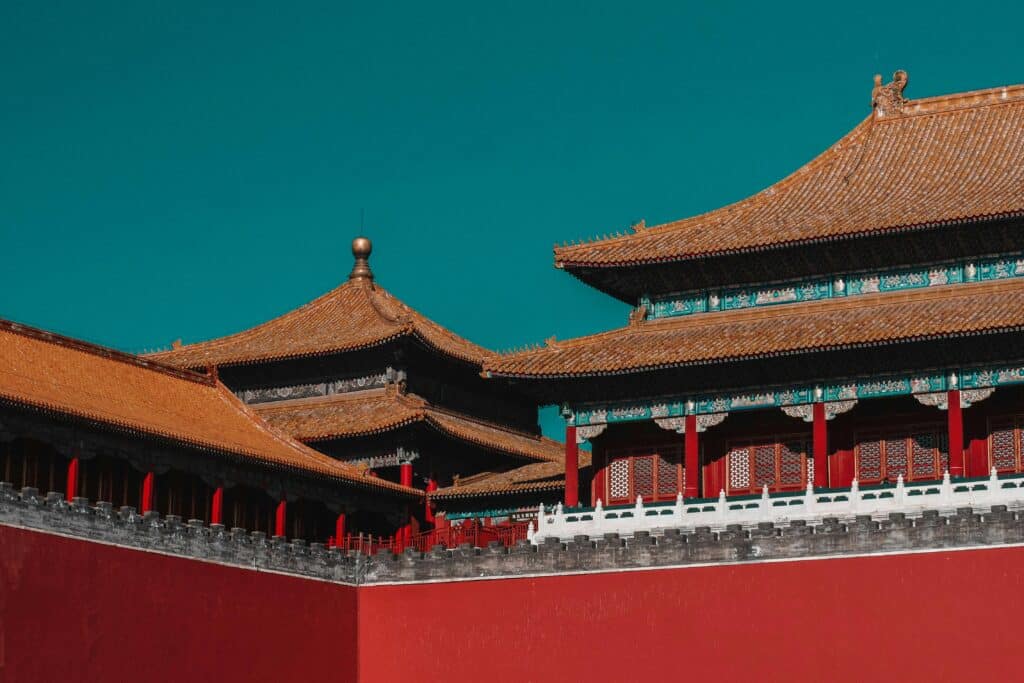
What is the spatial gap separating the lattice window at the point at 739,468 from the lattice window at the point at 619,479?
6.46 feet

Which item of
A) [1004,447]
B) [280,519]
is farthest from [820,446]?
[280,519]

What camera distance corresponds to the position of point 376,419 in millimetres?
40406

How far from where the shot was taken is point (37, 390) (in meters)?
31.4

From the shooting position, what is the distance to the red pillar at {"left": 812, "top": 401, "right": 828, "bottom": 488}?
3378 cm

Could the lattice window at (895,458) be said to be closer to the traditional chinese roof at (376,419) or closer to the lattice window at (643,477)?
the lattice window at (643,477)

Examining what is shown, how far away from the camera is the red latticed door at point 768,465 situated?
35.4 metres

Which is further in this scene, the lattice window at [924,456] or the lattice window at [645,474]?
the lattice window at [645,474]

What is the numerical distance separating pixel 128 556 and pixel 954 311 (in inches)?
569

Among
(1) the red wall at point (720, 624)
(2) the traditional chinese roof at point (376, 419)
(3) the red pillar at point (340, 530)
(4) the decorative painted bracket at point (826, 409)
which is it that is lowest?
(1) the red wall at point (720, 624)

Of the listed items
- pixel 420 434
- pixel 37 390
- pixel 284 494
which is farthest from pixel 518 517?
pixel 37 390

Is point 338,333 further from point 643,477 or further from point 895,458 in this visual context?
point 895,458

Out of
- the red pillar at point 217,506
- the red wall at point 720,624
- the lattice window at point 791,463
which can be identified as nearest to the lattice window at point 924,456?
the lattice window at point 791,463

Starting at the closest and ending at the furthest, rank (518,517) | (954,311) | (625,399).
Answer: (954,311) → (625,399) → (518,517)

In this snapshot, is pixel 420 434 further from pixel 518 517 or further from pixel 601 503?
pixel 601 503
